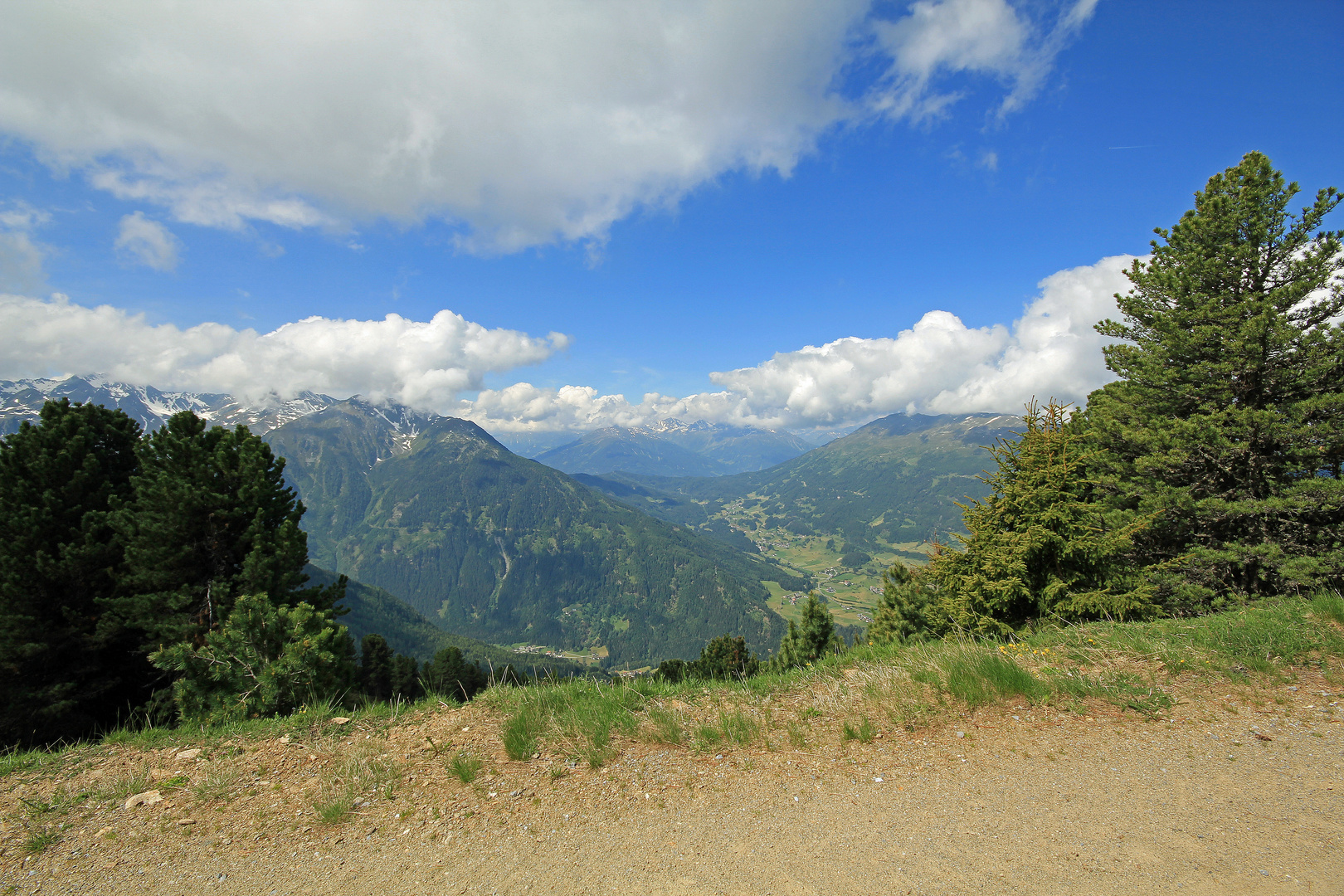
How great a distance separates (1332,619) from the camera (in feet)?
27.5

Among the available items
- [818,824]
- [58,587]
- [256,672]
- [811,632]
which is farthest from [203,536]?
[811,632]

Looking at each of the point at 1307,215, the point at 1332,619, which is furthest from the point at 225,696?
the point at 1307,215

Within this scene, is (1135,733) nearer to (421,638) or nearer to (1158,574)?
(1158,574)

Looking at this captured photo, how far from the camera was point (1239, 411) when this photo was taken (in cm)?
1380

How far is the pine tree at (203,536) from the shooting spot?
741 inches

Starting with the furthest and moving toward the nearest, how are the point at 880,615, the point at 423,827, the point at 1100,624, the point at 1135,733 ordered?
1. the point at 880,615
2. the point at 1100,624
3. the point at 1135,733
4. the point at 423,827

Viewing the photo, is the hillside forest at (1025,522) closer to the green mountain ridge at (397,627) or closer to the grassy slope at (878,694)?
the grassy slope at (878,694)

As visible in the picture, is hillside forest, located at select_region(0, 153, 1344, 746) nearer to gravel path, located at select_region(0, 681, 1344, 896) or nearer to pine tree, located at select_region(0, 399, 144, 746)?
pine tree, located at select_region(0, 399, 144, 746)

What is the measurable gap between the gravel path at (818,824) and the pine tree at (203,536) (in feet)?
52.5

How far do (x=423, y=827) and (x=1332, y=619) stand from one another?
47.7 feet

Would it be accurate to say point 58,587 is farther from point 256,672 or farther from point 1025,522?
point 1025,522

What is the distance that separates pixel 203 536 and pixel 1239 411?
121 ft

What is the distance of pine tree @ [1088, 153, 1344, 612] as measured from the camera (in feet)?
44.1

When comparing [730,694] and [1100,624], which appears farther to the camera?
[1100,624]
